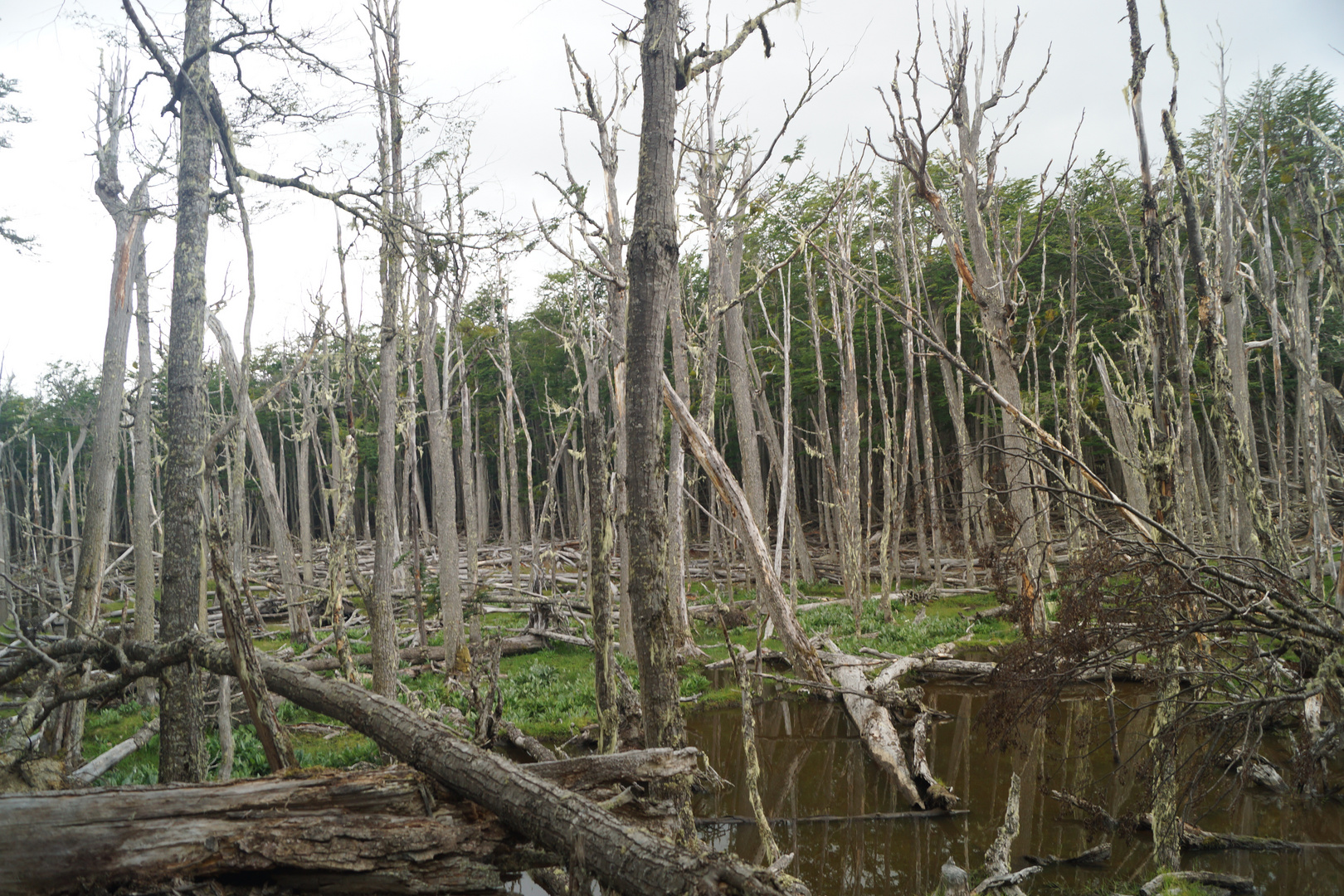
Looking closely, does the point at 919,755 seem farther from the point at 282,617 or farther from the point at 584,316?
the point at 584,316

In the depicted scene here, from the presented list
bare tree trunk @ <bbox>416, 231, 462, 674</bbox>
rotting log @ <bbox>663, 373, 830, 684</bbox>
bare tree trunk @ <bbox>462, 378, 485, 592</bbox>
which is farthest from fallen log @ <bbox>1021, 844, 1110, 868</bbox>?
bare tree trunk @ <bbox>462, 378, 485, 592</bbox>

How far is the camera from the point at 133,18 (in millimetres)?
4895

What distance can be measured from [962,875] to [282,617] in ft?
59.7

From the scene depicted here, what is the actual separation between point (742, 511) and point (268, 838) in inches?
136

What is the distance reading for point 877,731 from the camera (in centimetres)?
759

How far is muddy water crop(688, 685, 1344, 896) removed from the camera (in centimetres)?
501

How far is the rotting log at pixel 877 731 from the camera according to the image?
6.59m

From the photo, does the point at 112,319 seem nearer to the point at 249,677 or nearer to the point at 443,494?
the point at 443,494

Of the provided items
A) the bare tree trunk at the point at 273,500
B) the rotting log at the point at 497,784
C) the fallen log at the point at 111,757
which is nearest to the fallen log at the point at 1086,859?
the rotting log at the point at 497,784

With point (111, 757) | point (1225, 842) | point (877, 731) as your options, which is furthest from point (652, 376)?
point (111, 757)

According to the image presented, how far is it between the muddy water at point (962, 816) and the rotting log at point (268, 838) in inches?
103

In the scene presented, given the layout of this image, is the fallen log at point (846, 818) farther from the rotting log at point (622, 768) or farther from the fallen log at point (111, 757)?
the fallen log at point (111, 757)

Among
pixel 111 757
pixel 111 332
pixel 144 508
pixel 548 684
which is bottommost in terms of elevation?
pixel 548 684

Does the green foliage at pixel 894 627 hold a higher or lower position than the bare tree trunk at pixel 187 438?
lower
